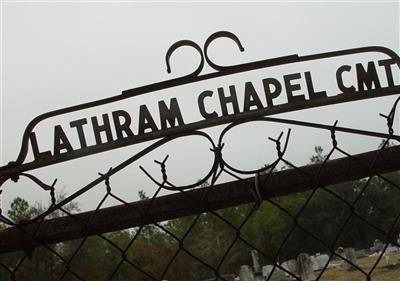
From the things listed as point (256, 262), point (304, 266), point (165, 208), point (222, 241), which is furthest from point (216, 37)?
point (222, 241)

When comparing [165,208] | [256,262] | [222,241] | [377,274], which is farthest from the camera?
[222,241]

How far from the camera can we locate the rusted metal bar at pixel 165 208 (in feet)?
2.85

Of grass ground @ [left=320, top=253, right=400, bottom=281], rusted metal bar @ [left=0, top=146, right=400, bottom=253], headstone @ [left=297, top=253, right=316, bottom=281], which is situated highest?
rusted metal bar @ [left=0, top=146, right=400, bottom=253]

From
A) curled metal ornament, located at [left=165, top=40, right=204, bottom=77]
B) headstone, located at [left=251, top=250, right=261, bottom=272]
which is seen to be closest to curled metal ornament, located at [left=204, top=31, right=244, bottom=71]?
curled metal ornament, located at [left=165, top=40, right=204, bottom=77]

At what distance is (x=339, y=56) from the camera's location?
3.11 feet

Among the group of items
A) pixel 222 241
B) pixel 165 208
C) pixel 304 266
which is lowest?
pixel 222 241

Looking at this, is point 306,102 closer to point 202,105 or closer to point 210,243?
point 202,105

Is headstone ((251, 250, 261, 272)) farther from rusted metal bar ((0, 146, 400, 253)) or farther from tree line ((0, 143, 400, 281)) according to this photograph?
rusted metal bar ((0, 146, 400, 253))

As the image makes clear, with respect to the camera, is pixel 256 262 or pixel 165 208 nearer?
pixel 165 208

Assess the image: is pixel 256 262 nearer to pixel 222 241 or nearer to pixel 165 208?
pixel 222 241

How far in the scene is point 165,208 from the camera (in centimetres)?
88

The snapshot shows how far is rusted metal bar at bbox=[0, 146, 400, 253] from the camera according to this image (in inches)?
34.2

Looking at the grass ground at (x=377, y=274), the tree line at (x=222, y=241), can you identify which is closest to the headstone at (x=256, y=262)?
the tree line at (x=222, y=241)

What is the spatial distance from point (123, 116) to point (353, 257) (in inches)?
336
